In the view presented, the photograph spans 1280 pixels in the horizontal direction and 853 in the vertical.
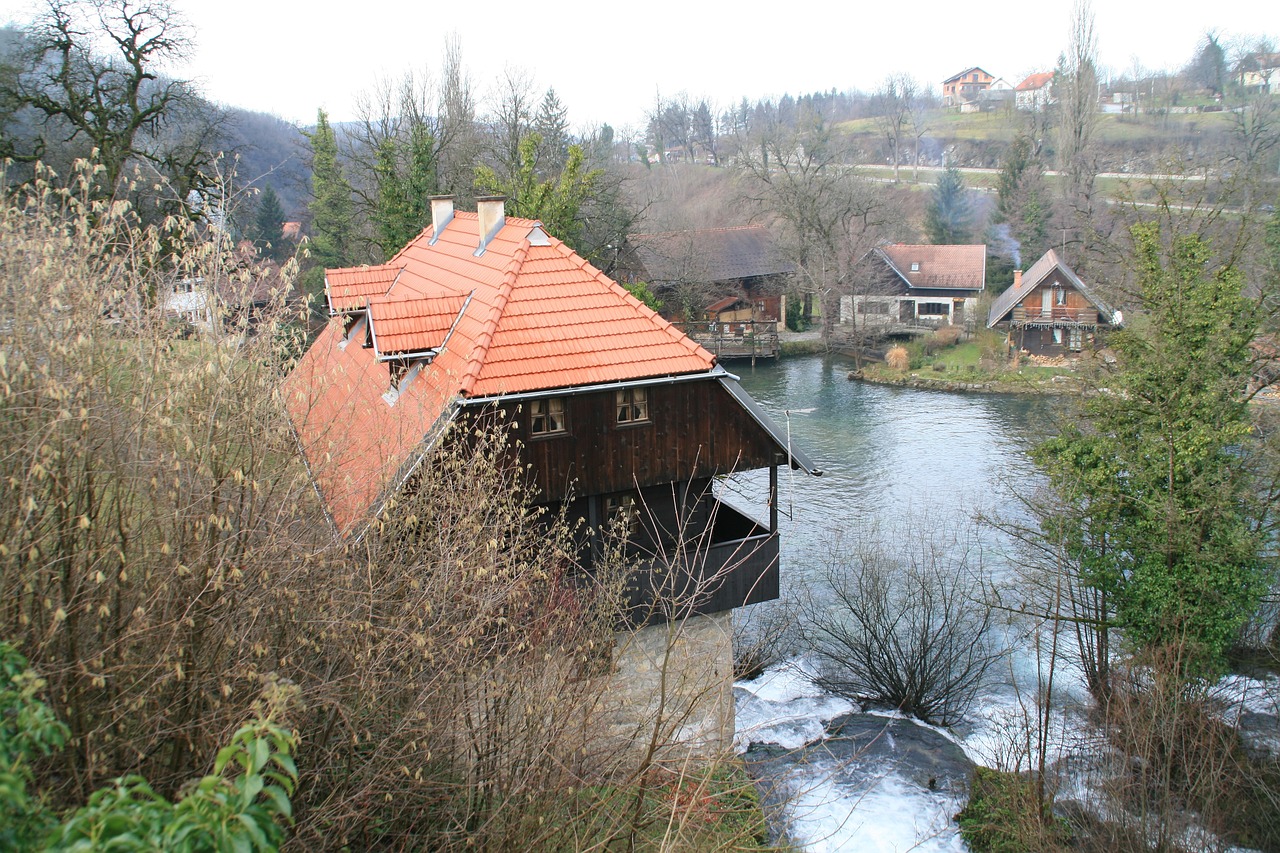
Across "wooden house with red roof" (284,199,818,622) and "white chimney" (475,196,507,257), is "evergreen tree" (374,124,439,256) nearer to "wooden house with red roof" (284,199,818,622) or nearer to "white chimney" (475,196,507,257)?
"white chimney" (475,196,507,257)

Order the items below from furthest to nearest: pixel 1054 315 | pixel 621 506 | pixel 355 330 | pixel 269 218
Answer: pixel 269 218 < pixel 1054 315 < pixel 355 330 < pixel 621 506

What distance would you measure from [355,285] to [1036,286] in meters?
25.3

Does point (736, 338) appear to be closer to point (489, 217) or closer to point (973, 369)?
point (973, 369)

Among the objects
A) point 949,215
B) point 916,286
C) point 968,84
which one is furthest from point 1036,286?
point 968,84

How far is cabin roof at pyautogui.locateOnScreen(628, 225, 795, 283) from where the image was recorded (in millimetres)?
34781

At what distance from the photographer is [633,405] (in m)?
10.1

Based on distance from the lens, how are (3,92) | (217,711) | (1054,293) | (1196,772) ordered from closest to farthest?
(217,711) → (1196,772) → (3,92) → (1054,293)

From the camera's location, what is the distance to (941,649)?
41.3 ft

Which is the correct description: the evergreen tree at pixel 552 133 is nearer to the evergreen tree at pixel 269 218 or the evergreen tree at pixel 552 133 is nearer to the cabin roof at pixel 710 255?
the cabin roof at pixel 710 255

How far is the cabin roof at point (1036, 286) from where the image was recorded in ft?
102

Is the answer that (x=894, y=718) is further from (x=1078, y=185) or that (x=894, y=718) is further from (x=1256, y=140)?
(x=1256, y=140)

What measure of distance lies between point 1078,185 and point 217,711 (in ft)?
136

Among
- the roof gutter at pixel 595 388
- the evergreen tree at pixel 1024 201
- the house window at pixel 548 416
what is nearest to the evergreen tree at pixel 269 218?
the evergreen tree at pixel 1024 201

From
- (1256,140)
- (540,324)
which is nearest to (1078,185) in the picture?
(1256,140)
